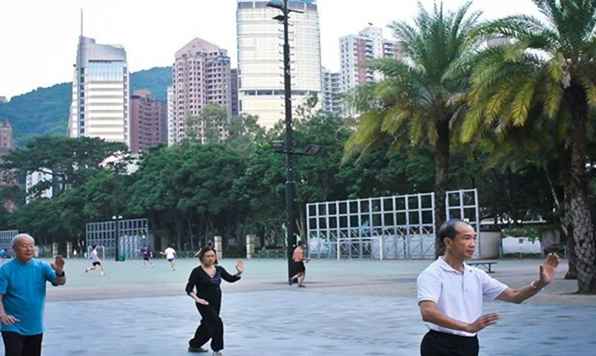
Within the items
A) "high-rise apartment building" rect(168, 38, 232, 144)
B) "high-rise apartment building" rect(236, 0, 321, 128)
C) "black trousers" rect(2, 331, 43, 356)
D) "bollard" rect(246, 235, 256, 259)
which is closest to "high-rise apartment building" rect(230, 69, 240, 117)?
"high-rise apartment building" rect(168, 38, 232, 144)

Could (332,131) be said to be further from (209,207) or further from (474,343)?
(474,343)

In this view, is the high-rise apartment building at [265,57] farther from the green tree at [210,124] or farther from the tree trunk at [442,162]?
the tree trunk at [442,162]

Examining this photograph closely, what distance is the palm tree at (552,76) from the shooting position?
17.9 m

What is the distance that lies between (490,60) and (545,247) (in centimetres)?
3211

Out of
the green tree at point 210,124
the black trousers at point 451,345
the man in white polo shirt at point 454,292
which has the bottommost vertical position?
the black trousers at point 451,345

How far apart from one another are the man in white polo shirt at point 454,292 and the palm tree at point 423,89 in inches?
818

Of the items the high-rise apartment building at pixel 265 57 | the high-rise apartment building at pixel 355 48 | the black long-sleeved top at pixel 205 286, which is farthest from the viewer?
the high-rise apartment building at pixel 355 48

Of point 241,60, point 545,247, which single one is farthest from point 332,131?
point 241,60

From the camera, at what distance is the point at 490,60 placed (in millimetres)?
18359

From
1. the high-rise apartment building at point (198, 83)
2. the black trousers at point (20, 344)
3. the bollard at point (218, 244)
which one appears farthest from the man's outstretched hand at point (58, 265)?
the high-rise apartment building at point (198, 83)

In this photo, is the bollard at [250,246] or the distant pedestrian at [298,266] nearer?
the distant pedestrian at [298,266]

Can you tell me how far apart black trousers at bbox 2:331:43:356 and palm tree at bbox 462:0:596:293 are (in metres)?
13.4

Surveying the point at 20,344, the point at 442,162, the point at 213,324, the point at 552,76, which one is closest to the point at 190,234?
the point at 442,162

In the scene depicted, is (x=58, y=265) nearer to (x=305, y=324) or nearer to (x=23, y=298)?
(x=23, y=298)
